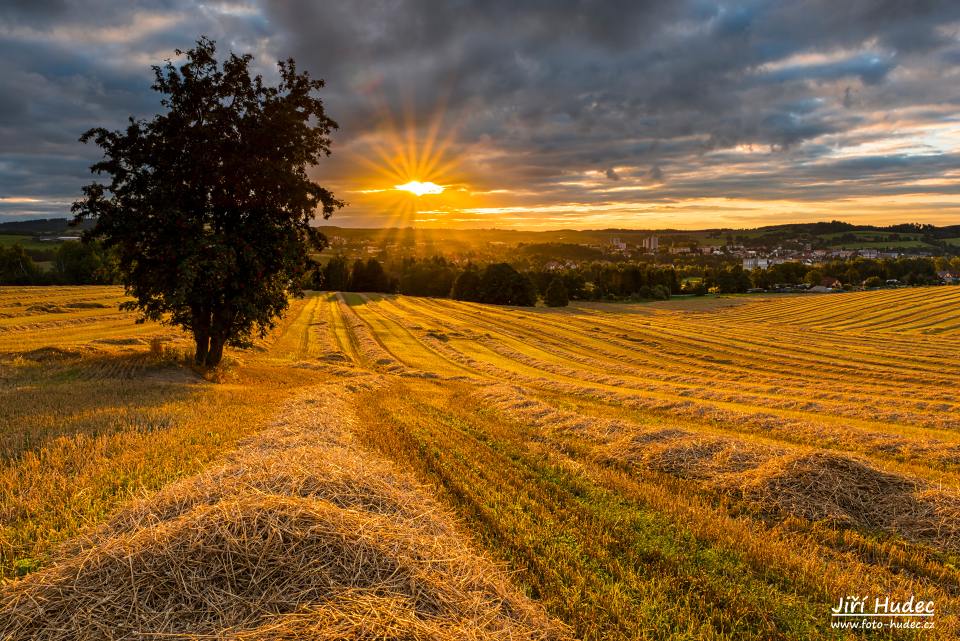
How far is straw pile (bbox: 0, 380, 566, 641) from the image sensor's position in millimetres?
4113

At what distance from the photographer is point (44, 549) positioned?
5188 millimetres

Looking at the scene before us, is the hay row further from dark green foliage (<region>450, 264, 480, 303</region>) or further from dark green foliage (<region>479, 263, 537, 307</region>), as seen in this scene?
dark green foliage (<region>450, 264, 480, 303</region>)

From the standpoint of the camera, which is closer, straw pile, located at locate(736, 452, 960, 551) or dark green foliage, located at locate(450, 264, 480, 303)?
straw pile, located at locate(736, 452, 960, 551)

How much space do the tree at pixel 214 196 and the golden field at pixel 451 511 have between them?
149 inches

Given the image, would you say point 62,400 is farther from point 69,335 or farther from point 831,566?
point 69,335

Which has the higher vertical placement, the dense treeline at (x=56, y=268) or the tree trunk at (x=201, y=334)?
the dense treeline at (x=56, y=268)

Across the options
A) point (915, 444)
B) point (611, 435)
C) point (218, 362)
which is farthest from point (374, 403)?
point (915, 444)

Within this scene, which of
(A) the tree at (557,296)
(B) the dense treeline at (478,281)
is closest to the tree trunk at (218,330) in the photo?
(B) the dense treeline at (478,281)

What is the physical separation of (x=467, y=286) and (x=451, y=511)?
8397cm

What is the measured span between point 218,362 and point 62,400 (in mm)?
10223

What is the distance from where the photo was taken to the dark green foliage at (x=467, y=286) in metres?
89.6

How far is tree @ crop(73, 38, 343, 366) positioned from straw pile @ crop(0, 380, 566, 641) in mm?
14102

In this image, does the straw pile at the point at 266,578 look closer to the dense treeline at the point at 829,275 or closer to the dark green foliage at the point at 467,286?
the dark green foliage at the point at 467,286

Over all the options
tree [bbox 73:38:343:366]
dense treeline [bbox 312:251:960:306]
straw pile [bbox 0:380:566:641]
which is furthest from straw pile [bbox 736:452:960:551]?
dense treeline [bbox 312:251:960:306]
